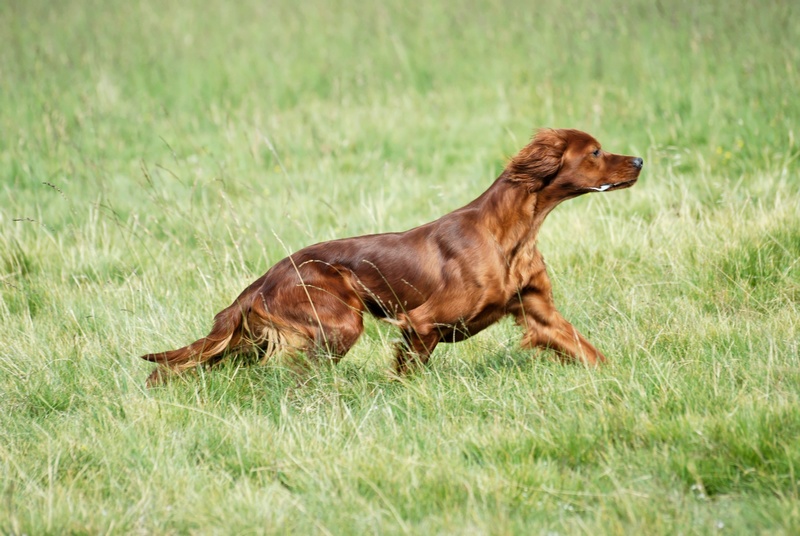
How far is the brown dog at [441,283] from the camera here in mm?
3248

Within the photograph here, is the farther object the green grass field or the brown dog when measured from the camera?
the brown dog

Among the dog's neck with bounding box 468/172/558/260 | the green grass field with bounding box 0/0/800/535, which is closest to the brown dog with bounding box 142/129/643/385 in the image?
the dog's neck with bounding box 468/172/558/260

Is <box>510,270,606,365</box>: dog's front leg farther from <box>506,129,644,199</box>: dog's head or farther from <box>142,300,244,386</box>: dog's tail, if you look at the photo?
<box>142,300,244,386</box>: dog's tail

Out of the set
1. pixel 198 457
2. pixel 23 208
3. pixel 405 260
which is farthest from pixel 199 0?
pixel 198 457

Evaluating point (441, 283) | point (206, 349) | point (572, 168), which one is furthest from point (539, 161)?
point (206, 349)

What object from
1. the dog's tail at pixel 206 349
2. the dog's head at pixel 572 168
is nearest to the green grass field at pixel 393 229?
the dog's tail at pixel 206 349

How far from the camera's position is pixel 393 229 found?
513cm

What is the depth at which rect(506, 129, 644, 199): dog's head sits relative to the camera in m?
3.33

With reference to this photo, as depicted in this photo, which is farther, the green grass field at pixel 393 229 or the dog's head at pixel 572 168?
the dog's head at pixel 572 168

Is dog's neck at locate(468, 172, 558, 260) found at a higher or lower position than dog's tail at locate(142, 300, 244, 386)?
higher

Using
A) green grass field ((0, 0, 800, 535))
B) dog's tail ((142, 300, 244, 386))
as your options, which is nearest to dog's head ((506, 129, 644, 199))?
green grass field ((0, 0, 800, 535))

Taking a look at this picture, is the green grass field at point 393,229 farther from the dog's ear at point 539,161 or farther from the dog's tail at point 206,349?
the dog's ear at point 539,161

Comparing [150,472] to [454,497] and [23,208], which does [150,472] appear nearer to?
[454,497]

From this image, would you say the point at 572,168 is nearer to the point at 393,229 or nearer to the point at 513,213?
the point at 513,213
